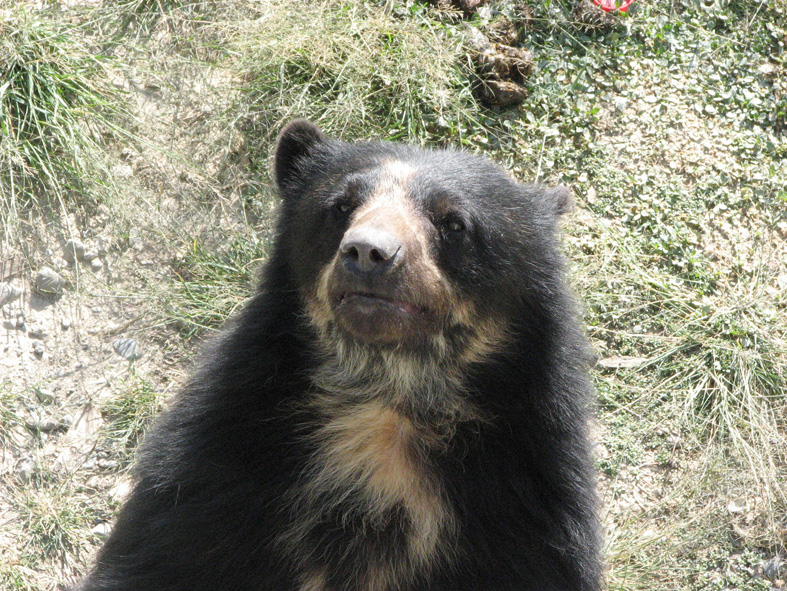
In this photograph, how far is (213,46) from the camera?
6.16 meters

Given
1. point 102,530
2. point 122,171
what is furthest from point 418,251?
point 122,171

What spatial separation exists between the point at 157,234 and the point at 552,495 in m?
3.06

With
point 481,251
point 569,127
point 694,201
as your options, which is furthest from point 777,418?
point 481,251

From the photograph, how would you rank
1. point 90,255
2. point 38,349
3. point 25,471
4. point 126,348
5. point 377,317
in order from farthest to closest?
point 90,255
point 126,348
point 38,349
point 25,471
point 377,317

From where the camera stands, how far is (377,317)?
11.2 ft

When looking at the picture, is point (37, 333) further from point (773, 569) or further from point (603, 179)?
point (773, 569)

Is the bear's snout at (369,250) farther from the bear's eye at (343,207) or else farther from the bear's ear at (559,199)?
the bear's ear at (559,199)

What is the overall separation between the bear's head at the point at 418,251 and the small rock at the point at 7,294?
2.14m

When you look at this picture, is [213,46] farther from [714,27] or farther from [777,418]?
[777,418]

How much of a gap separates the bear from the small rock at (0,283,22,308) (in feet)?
6.50

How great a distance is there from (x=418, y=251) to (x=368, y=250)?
0.27m

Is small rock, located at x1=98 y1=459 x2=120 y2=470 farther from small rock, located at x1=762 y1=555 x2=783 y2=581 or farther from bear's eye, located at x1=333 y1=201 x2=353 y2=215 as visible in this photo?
small rock, located at x1=762 y1=555 x2=783 y2=581

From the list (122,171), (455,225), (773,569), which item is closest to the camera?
(455,225)

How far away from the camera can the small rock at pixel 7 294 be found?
5.39 metres
